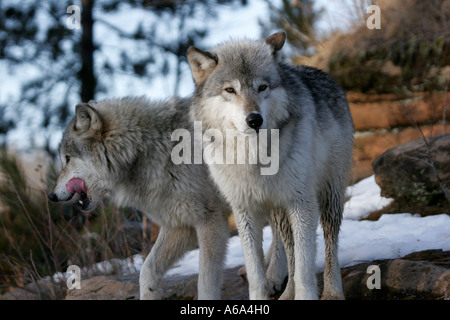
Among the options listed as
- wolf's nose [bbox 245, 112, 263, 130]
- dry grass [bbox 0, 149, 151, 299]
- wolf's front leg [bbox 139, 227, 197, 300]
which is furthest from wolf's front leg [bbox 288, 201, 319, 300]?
dry grass [bbox 0, 149, 151, 299]

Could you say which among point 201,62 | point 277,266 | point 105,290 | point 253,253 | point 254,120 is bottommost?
point 105,290

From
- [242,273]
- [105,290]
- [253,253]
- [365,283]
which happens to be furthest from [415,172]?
[105,290]

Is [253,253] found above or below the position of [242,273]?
above

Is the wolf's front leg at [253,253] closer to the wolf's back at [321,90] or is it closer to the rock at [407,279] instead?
the rock at [407,279]

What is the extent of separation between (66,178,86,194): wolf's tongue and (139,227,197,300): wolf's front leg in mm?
868

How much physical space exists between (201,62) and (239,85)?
1.69ft

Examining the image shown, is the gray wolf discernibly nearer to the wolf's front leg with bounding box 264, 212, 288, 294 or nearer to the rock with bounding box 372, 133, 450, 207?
the wolf's front leg with bounding box 264, 212, 288, 294

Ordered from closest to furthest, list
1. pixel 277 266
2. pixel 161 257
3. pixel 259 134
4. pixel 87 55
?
pixel 259 134 < pixel 161 257 < pixel 277 266 < pixel 87 55

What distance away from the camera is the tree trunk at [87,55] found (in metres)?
10.1

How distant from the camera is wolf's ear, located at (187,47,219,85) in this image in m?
3.57

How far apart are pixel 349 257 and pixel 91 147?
8.98 feet

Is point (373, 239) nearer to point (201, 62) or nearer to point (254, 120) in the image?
point (254, 120)

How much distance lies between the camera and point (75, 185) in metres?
4.35
